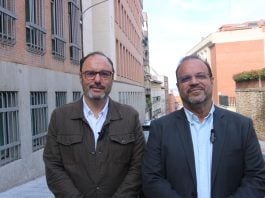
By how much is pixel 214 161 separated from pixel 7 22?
8.91 m

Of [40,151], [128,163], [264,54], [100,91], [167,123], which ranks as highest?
[264,54]

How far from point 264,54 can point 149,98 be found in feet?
60.3

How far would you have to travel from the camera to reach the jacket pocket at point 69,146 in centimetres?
358

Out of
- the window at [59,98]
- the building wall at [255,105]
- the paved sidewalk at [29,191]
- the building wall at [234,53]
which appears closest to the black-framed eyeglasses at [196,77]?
the paved sidewalk at [29,191]

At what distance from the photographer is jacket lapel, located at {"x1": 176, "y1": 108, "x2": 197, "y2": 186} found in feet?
10.6

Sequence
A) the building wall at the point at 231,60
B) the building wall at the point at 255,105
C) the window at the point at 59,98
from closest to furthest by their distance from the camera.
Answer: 1. the window at the point at 59,98
2. the building wall at the point at 255,105
3. the building wall at the point at 231,60

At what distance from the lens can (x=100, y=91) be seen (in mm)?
3613

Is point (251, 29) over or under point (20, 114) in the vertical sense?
over

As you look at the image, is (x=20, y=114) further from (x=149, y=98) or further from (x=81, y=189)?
(x=149, y=98)

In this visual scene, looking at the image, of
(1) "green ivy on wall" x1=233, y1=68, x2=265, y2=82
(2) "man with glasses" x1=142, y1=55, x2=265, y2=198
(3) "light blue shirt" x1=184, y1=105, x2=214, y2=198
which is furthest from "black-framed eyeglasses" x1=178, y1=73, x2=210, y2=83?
(1) "green ivy on wall" x1=233, y1=68, x2=265, y2=82

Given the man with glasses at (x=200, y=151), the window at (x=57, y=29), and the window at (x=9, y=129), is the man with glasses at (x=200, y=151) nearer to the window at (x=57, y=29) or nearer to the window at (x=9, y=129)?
the window at (x=9, y=129)

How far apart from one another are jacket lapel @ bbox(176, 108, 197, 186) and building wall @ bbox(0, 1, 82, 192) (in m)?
7.05

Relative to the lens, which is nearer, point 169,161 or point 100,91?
point 169,161

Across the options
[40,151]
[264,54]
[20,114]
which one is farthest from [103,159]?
[264,54]
